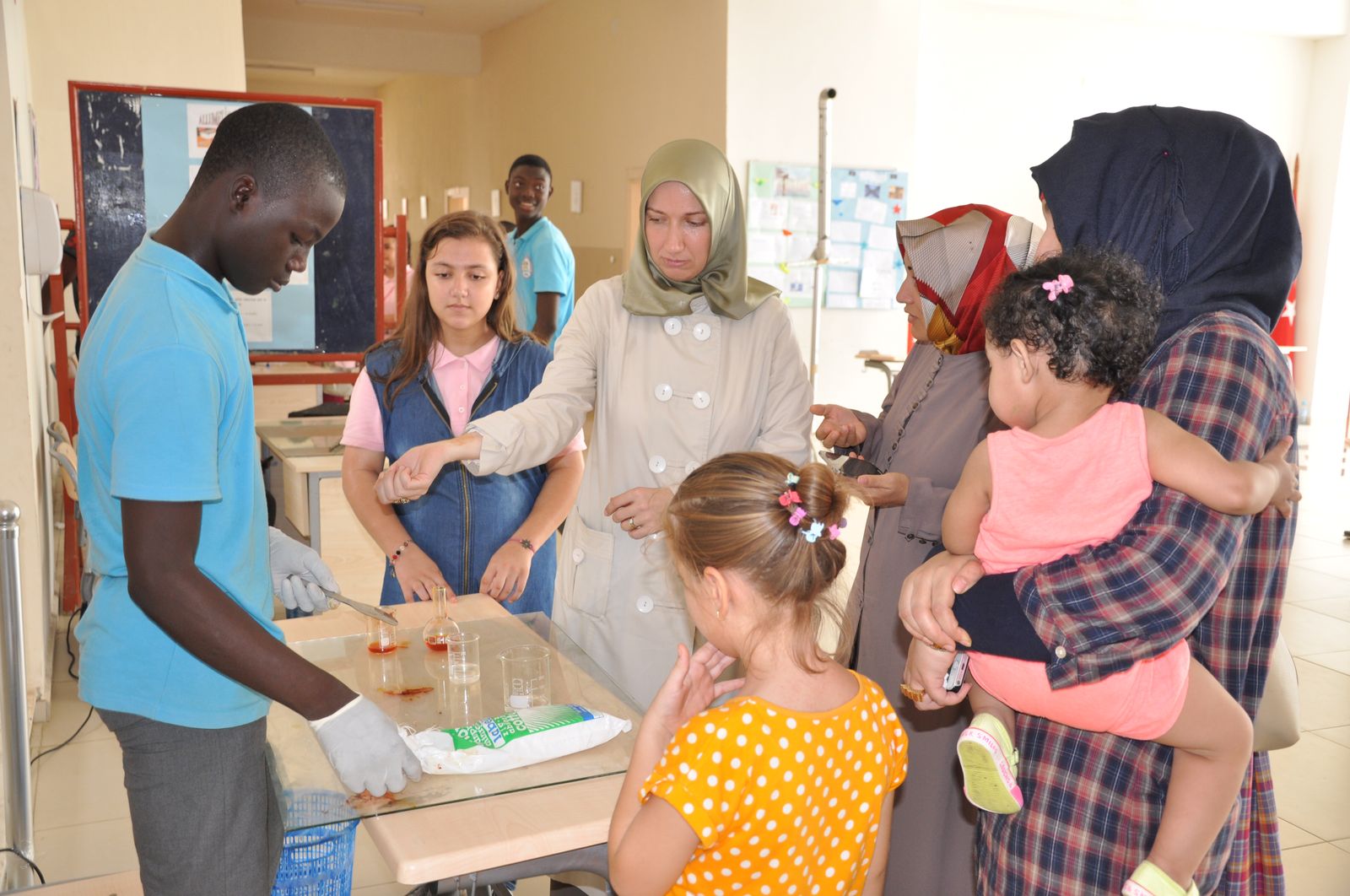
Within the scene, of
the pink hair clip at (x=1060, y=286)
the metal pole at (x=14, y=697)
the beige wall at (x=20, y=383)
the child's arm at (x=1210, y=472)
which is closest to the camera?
the child's arm at (x=1210, y=472)

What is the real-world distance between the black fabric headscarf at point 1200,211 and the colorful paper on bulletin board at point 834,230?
5505mm

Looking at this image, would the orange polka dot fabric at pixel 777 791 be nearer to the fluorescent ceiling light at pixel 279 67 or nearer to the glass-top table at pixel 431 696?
the glass-top table at pixel 431 696

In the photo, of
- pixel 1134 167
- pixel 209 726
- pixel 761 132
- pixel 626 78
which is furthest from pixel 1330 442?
pixel 209 726

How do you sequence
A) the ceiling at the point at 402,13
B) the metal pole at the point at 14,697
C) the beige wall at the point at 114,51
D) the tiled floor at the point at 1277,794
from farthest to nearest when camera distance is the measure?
the ceiling at the point at 402,13 < the beige wall at the point at 114,51 < the tiled floor at the point at 1277,794 < the metal pole at the point at 14,697

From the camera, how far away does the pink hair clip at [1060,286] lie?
1220 millimetres

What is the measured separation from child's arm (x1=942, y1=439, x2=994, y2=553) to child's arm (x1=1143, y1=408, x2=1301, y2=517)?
20cm

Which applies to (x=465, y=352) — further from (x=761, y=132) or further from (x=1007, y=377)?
(x=761, y=132)

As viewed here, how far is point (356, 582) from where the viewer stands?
11.3 feet

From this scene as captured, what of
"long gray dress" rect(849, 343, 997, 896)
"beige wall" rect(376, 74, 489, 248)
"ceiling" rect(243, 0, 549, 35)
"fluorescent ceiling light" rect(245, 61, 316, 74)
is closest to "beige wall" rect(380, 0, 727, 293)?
"beige wall" rect(376, 74, 489, 248)

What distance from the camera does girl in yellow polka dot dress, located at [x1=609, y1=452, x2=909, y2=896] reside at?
1.14 meters

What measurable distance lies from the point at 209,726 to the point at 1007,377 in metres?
1.05

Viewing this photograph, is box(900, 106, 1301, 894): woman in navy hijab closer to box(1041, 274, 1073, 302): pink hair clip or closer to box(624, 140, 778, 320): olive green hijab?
box(1041, 274, 1073, 302): pink hair clip

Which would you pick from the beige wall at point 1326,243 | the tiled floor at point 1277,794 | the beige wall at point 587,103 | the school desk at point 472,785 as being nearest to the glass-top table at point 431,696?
the school desk at point 472,785

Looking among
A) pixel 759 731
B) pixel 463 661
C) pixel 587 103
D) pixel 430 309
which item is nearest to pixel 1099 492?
pixel 759 731
